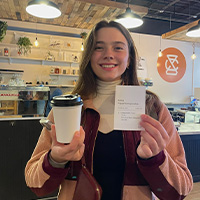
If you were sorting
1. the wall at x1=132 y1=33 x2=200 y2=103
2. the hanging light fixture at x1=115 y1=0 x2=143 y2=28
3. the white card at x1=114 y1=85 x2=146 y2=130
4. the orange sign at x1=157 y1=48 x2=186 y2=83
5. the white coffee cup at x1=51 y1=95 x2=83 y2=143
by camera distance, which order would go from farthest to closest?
the orange sign at x1=157 y1=48 x2=186 y2=83 → the wall at x1=132 y1=33 x2=200 y2=103 → the hanging light fixture at x1=115 y1=0 x2=143 y2=28 → the white card at x1=114 y1=85 x2=146 y2=130 → the white coffee cup at x1=51 y1=95 x2=83 y2=143

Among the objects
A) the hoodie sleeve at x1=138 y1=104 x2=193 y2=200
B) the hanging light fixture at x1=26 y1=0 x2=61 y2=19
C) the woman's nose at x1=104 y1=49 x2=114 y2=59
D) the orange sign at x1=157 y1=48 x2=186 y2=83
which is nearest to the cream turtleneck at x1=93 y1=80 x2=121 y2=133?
the woman's nose at x1=104 y1=49 x2=114 y2=59

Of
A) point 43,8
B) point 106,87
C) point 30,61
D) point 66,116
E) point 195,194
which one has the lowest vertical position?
point 195,194

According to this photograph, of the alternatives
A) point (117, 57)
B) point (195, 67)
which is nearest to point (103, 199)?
point (117, 57)

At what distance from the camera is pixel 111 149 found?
3.19 ft

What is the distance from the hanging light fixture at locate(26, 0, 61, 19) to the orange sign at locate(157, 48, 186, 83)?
5.39m

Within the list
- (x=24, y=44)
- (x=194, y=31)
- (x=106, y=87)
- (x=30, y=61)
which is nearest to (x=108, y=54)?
(x=106, y=87)

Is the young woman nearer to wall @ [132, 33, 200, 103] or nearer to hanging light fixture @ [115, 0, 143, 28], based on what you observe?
hanging light fixture @ [115, 0, 143, 28]

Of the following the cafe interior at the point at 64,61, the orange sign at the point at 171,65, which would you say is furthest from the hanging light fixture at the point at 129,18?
the orange sign at the point at 171,65

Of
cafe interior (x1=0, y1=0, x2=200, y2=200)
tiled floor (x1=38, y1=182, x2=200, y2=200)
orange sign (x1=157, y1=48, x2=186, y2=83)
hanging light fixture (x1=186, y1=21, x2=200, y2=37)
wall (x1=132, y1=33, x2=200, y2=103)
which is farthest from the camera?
orange sign (x1=157, y1=48, x2=186, y2=83)

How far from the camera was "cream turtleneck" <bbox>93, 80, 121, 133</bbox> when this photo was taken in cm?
99

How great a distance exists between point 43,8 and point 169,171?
2.83 meters

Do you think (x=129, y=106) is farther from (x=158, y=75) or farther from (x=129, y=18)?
(x=158, y=75)

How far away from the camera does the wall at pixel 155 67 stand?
19.7ft

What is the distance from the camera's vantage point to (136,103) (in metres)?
0.76
